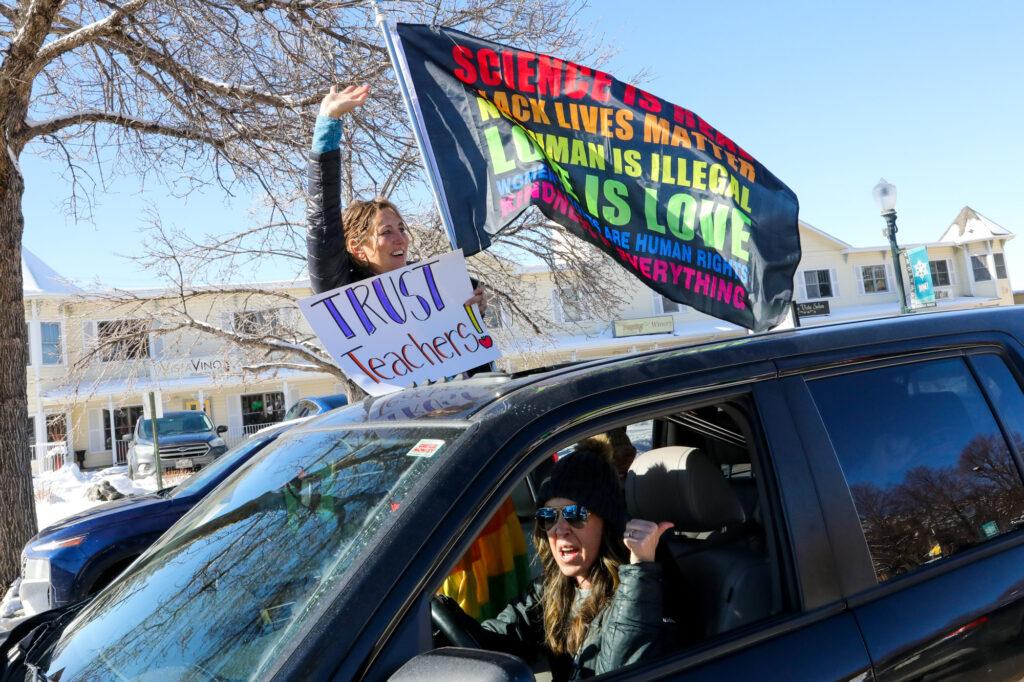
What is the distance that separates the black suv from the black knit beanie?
0.15 m

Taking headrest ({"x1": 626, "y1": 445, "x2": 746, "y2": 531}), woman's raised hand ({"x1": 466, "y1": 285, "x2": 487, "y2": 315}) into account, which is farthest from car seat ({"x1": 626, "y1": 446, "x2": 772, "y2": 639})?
woman's raised hand ({"x1": 466, "y1": 285, "x2": 487, "y2": 315})

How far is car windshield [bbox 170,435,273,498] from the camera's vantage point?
676cm

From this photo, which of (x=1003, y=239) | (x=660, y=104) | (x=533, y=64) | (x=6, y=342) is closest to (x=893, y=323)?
(x=660, y=104)

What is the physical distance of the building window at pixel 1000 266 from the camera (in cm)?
3466

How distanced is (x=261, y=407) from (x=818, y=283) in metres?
23.5

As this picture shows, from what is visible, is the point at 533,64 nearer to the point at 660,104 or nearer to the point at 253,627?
the point at 660,104

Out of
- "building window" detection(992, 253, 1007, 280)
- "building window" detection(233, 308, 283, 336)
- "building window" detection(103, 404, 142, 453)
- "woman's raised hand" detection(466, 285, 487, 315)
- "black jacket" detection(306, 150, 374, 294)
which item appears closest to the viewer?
"woman's raised hand" detection(466, 285, 487, 315)

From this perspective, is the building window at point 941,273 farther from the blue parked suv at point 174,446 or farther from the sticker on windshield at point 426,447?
the sticker on windshield at point 426,447

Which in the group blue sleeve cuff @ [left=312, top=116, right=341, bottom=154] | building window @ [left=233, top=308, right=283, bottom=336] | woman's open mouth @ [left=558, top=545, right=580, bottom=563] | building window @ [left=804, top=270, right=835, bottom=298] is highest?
building window @ [left=804, top=270, right=835, bottom=298]

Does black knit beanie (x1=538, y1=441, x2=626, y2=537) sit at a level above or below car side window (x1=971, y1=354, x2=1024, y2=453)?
below

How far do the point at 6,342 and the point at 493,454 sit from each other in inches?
314

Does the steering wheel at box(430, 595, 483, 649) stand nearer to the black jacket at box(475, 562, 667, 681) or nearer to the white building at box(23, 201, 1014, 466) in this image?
the black jacket at box(475, 562, 667, 681)

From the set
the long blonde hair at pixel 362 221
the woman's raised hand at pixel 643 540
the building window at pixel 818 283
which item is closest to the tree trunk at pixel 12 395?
the long blonde hair at pixel 362 221

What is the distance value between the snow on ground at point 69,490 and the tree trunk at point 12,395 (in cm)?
640
